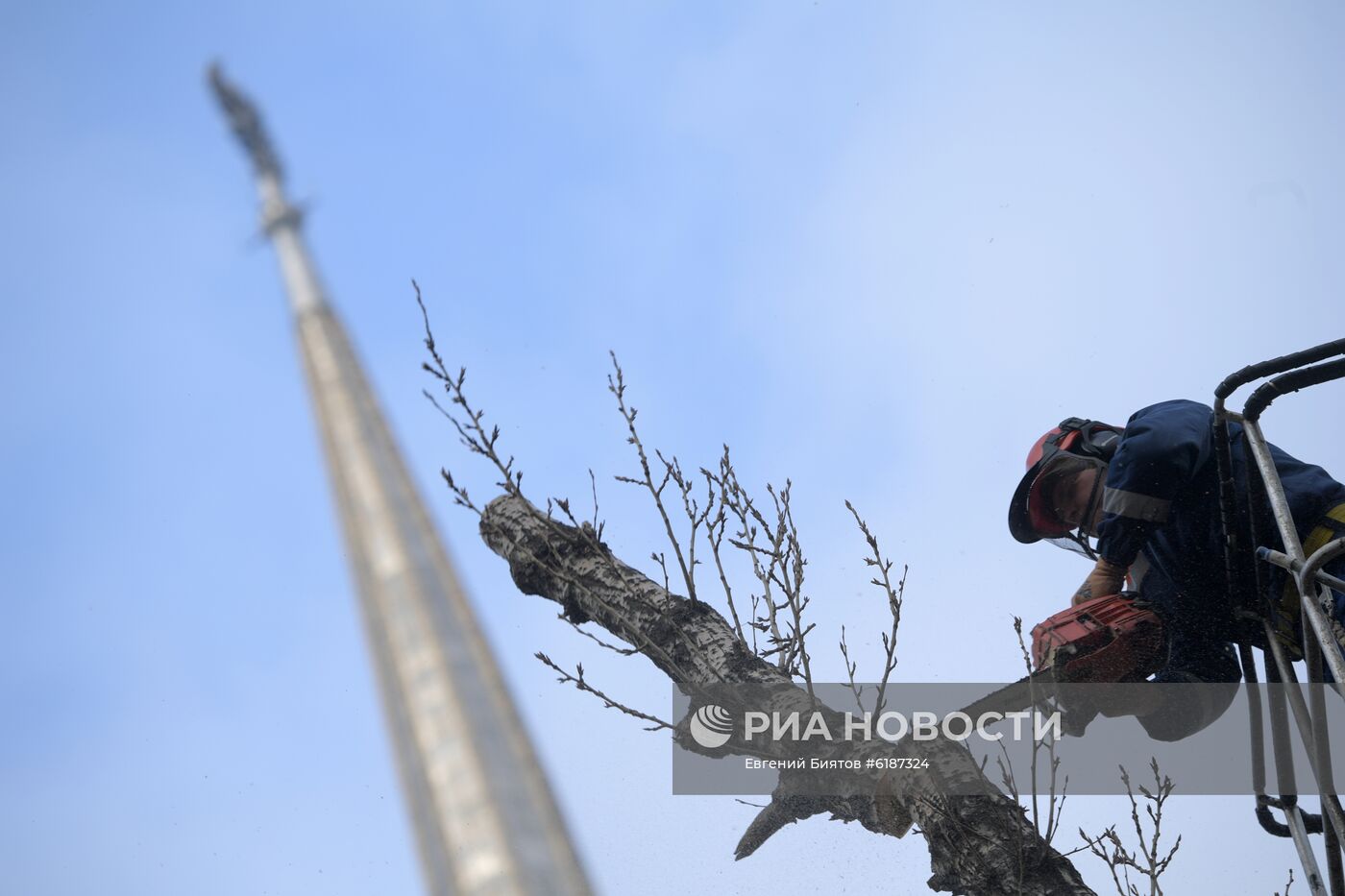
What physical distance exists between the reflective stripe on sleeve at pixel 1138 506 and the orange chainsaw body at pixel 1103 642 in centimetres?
32

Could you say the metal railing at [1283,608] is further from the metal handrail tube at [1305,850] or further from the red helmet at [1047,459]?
the red helmet at [1047,459]

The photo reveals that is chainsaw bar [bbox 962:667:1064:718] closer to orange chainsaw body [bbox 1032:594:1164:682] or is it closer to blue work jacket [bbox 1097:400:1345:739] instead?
orange chainsaw body [bbox 1032:594:1164:682]

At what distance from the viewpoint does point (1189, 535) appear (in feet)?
12.0

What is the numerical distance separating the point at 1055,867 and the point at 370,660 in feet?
9.06

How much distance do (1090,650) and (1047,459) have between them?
2.93 feet

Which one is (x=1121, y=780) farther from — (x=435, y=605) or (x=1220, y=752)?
(x=435, y=605)

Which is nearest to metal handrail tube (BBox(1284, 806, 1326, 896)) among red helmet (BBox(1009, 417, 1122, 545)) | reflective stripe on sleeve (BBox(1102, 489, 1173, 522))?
reflective stripe on sleeve (BBox(1102, 489, 1173, 522))

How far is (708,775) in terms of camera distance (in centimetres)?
402

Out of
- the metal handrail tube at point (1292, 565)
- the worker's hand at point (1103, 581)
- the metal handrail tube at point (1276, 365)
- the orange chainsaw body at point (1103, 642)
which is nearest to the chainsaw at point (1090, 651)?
the orange chainsaw body at point (1103, 642)

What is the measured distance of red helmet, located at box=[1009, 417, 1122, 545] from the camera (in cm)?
435

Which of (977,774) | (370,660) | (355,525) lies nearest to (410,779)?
(370,660)

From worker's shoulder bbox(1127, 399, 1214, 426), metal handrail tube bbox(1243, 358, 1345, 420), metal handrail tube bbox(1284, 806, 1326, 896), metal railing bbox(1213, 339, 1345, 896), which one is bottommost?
metal handrail tube bbox(1284, 806, 1326, 896)

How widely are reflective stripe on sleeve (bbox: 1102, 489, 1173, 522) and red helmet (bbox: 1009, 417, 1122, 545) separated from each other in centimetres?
56

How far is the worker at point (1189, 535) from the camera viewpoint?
3.36 metres
